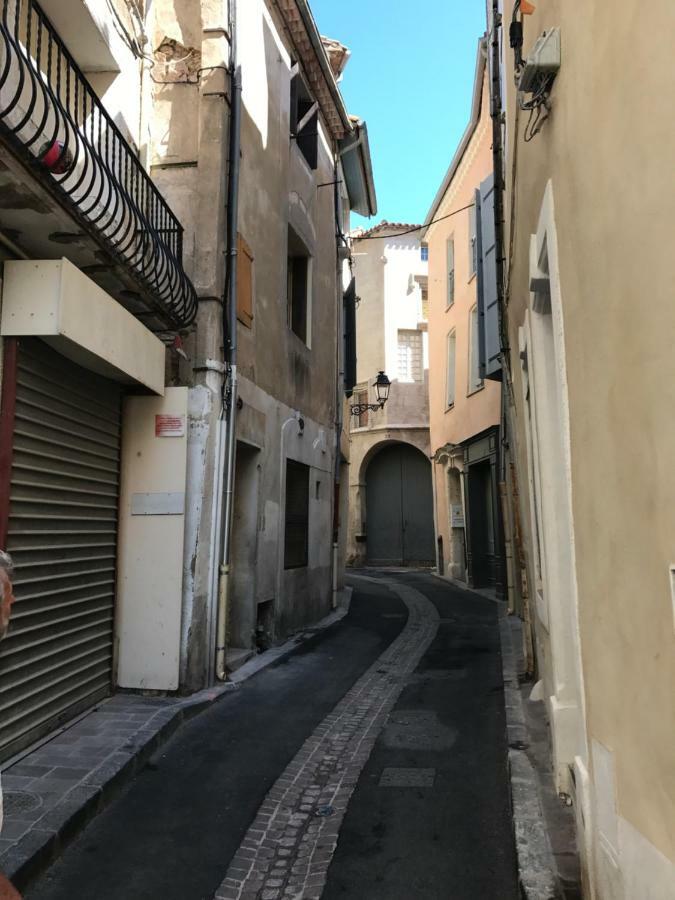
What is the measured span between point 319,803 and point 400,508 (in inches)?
860

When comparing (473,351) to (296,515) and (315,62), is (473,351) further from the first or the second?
(296,515)

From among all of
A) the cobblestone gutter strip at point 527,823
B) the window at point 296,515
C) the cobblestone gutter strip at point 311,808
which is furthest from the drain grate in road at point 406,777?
the window at point 296,515

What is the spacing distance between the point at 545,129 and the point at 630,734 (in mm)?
2853

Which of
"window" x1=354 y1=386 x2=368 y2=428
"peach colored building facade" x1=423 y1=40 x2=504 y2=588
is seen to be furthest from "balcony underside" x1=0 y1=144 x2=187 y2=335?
"window" x1=354 y1=386 x2=368 y2=428

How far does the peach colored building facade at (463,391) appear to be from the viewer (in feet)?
52.0

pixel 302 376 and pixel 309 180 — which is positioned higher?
pixel 309 180

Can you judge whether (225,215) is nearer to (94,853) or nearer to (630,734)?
(94,853)

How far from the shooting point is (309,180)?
11727 millimetres

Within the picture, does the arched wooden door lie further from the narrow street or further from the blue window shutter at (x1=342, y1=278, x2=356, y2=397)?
the narrow street

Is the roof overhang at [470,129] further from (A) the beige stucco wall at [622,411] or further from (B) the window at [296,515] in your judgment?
(A) the beige stucco wall at [622,411]

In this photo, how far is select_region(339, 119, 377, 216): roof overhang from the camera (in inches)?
577

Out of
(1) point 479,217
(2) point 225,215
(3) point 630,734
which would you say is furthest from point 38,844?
(1) point 479,217

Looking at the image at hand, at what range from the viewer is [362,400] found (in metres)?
26.2

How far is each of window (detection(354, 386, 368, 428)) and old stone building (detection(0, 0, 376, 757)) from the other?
15006mm
